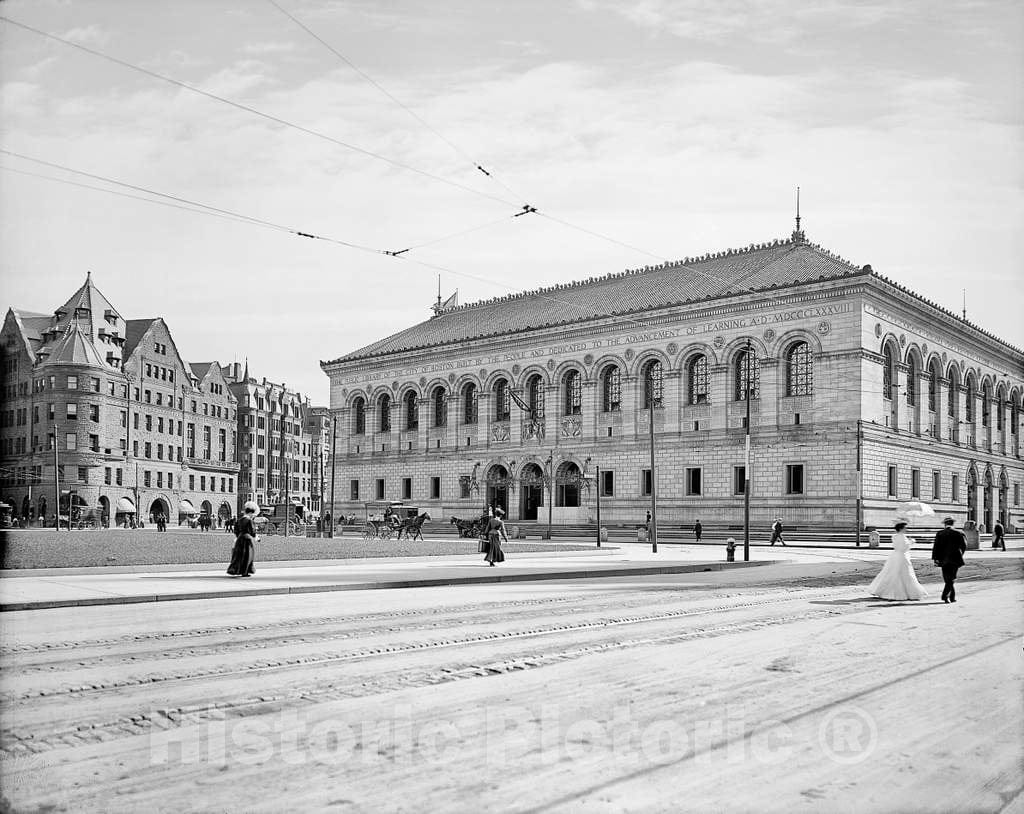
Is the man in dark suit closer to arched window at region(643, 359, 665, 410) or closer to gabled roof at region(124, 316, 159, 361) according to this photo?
gabled roof at region(124, 316, 159, 361)

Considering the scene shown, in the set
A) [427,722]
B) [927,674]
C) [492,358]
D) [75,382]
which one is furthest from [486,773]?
[492,358]

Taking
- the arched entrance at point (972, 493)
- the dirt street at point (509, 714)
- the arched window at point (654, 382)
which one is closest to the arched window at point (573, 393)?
the arched window at point (654, 382)

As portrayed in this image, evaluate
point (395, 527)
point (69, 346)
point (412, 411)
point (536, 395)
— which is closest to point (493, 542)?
point (69, 346)

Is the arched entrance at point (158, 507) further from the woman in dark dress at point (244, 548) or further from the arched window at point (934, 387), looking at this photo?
the woman in dark dress at point (244, 548)

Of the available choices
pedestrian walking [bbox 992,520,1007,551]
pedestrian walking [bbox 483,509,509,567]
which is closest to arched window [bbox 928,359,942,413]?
pedestrian walking [bbox 992,520,1007,551]

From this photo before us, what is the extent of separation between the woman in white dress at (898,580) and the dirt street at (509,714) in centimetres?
306

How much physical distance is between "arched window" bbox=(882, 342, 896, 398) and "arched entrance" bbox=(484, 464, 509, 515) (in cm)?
2540

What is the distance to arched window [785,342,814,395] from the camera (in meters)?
53.4

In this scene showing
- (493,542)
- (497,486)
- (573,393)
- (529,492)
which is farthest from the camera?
(497,486)

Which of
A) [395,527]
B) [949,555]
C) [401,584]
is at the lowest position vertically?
[395,527]

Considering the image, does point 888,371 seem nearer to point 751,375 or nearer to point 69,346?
point 751,375

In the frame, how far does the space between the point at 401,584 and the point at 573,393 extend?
149ft

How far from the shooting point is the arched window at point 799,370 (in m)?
53.4

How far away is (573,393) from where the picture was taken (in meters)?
64.9
